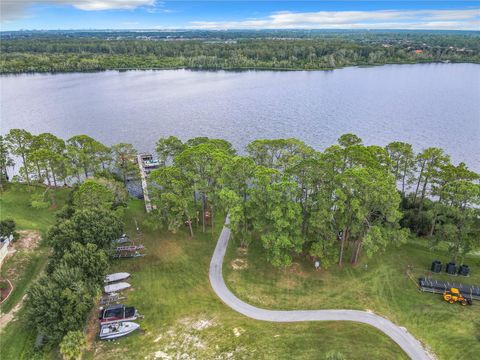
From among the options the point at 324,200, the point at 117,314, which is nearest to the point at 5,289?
the point at 117,314

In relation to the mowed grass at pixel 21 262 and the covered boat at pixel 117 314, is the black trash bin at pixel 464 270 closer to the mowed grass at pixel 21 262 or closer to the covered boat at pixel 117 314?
the covered boat at pixel 117 314

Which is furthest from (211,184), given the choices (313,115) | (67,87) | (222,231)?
(67,87)

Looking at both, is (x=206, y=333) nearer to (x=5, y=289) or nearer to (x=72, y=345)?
(x=72, y=345)

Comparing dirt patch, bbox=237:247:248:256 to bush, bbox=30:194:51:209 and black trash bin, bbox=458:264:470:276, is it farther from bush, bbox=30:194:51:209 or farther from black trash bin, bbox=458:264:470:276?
bush, bbox=30:194:51:209

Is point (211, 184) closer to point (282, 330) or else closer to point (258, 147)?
point (258, 147)

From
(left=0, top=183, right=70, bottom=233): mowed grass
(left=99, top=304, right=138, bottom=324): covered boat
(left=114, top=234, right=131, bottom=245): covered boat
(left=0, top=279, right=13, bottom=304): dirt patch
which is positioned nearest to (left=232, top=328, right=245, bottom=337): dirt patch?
(left=99, top=304, right=138, bottom=324): covered boat

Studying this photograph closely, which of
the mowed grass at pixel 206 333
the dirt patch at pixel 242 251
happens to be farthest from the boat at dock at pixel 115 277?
the dirt patch at pixel 242 251
